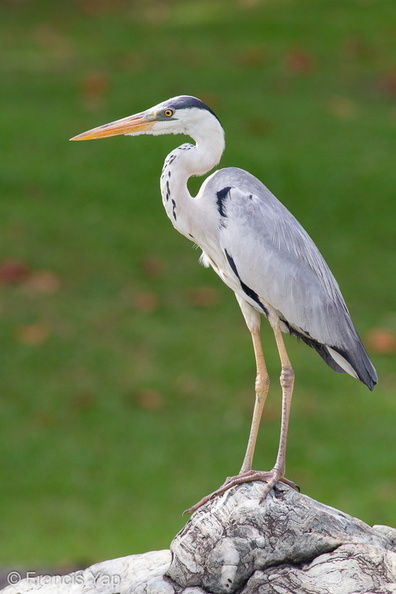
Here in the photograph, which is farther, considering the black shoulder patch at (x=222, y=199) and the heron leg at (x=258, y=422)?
the black shoulder patch at (x=222, y=199)

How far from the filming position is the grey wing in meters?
5.57

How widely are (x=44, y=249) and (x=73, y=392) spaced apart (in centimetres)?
235

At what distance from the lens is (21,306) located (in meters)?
11.8

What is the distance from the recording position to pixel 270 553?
5.02 m

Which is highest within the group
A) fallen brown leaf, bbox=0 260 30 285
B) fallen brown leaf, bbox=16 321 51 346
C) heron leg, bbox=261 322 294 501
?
fallen brown leaf, bbox=0 260 30 285

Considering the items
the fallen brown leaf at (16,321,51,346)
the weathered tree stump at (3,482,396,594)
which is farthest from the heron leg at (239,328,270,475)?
the fallen brown leaf at (16,321,51,346)

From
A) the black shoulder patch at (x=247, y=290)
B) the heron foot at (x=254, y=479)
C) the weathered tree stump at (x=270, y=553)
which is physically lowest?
the weathered tree stump at (x=270, y=553)

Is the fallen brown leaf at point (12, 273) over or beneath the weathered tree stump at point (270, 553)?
over

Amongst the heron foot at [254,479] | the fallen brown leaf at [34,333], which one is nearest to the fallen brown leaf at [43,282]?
the fallen brown leaf at [34,333]

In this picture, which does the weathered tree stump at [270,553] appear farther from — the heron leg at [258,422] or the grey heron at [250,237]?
the grey heron at [250,237]

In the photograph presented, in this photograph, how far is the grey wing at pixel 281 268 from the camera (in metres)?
5.57

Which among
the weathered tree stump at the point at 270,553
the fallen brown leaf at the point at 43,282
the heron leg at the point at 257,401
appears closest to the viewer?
the weathered tree stump at the point at 270,553

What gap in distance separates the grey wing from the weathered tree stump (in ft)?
2.68

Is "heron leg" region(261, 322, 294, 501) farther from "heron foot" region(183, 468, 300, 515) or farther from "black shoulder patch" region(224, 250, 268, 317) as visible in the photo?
"black shoulder patch" region(224, 250, 268, 317)
